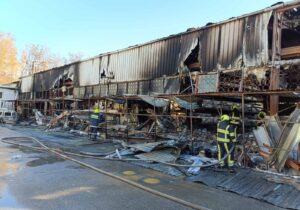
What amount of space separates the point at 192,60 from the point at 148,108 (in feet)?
14.7

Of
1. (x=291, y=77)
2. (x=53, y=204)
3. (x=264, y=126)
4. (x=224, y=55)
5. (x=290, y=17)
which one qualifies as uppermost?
(x=290, y=17)

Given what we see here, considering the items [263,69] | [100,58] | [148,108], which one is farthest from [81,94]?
[263,69]

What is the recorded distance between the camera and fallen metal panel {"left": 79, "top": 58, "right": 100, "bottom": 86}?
23578 mm

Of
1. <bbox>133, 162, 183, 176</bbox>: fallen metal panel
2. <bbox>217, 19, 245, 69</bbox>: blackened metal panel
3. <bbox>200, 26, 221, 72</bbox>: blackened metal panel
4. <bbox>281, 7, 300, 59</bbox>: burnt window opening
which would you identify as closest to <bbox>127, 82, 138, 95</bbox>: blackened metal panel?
<bbox>200, 26, 221, 72</bbox>: blackened metal panel

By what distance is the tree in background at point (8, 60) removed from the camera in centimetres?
6419

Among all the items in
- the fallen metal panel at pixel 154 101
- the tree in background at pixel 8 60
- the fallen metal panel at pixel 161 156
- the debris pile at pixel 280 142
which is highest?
the tree in background at pixel 8 60

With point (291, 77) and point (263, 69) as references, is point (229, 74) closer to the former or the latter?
point (263, 69)

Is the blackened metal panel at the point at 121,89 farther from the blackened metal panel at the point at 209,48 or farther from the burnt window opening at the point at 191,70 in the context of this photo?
the blackened metal panel at the point at 209,48

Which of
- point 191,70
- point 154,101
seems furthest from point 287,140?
point 191,70

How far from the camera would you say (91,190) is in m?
7.02

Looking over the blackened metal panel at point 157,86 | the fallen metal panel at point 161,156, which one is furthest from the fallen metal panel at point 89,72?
the fallen metal panel at point 161,156

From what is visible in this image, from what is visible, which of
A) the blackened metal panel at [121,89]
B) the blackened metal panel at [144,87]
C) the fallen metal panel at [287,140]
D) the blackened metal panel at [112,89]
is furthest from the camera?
the blackened metal panel at [112,89]

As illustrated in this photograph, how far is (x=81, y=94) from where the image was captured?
24.9m

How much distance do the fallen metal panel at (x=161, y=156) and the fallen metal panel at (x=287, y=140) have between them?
334 cm
